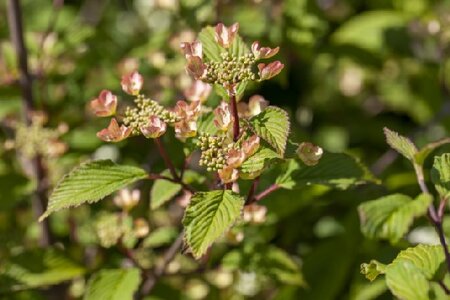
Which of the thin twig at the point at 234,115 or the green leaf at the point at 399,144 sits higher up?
the thin twig at the point at 234,115

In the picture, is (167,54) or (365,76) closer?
(167,54)

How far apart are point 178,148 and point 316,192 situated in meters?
0.36

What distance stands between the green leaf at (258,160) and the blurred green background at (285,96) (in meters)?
0.46

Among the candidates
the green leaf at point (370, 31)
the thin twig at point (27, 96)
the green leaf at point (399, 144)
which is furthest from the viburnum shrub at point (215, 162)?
the green leaf at point (370, 31)

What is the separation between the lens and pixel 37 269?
1740 mm

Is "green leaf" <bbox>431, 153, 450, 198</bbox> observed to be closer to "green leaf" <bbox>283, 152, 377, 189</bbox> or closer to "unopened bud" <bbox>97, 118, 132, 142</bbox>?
"green leaf" <bbox>283, 152, 377, 189</bbox>

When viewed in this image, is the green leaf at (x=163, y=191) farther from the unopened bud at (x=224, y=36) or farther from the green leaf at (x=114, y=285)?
the unopened bud at (x=224, y=36)

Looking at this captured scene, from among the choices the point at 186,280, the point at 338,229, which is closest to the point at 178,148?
the point at 186,280

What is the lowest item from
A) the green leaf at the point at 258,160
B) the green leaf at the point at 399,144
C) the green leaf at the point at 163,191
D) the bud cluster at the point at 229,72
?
the green leaf at the point at 163,191

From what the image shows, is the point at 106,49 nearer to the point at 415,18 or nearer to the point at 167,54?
the point at 167,54

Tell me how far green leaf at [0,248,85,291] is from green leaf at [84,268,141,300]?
167mm

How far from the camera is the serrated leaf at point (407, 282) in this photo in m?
1.10

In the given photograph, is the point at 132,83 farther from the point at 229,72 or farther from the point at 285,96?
the point at 285,96

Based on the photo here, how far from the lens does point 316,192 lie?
167 cm
